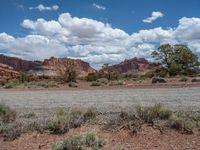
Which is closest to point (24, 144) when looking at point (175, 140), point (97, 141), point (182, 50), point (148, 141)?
point (97, 141)

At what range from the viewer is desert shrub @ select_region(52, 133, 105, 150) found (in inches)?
364

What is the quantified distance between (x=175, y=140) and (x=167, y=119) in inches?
67.4

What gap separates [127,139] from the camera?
10.4 meters

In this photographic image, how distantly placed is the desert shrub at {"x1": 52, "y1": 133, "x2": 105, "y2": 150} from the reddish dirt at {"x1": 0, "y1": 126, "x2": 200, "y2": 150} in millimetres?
234

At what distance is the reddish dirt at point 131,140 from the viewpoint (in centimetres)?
975

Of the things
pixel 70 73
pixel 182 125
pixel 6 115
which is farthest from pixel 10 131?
pixel 70 73

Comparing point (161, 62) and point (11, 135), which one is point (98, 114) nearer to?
point (11, 135)

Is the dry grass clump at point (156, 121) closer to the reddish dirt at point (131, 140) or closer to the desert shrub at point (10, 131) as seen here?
the reddish dirt at point (131, 140)

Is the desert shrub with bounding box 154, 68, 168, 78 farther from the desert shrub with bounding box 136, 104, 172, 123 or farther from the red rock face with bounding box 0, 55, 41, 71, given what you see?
the red rock face with bounding box 0, 55, 41, 71

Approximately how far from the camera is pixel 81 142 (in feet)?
31.2

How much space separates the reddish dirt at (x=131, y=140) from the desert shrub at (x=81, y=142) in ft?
0.77

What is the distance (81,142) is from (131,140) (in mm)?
Answer: 1574

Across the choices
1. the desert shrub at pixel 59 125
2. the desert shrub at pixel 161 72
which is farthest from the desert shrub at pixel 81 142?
the desert shrub at pixel 161 72

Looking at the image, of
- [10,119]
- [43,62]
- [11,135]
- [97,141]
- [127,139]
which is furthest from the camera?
[43,62]
